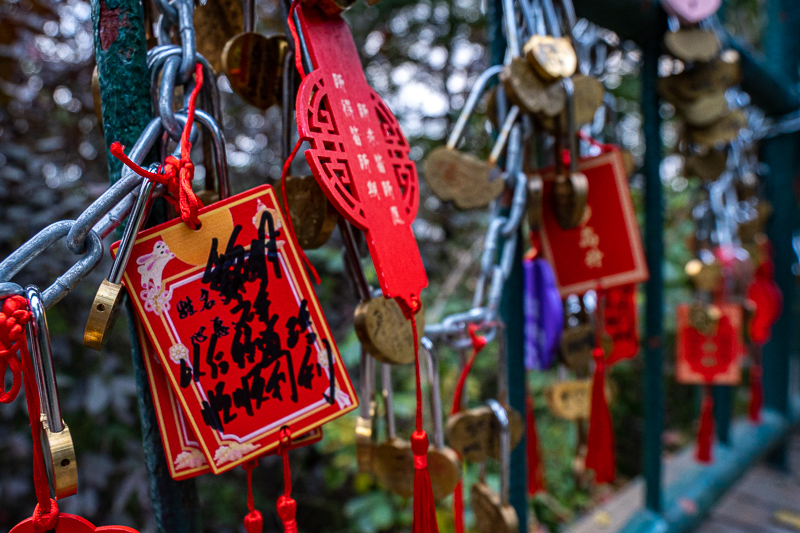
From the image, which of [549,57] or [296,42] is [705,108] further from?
[296,42]

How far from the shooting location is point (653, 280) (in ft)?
2.84

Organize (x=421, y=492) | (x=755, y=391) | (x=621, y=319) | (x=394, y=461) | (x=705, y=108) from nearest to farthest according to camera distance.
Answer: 1. (x=421, y=492)
2. (x=394, y=461)
3. (x=621, y=319)
4. (x=705, y=108)
5. (x=755, y=391)

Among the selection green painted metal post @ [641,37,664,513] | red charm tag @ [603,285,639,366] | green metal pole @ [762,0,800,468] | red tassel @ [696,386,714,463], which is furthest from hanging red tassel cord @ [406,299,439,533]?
green metal pole @ [762,0,800,468]

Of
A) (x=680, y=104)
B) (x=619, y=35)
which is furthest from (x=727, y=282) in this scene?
(x=619, y=35)

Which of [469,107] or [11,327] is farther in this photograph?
[469,107]

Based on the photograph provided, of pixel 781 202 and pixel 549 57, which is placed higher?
pixel 549 57

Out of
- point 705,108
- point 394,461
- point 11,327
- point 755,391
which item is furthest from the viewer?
point 755,391

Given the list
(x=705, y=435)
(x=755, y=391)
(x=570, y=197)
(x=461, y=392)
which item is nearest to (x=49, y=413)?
(x=461, y=392)

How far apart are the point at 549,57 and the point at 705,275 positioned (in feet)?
1.93

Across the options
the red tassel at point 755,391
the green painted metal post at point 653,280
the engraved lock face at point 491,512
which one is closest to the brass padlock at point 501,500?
the engraved lock face at point 491,512

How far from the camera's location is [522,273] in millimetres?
585

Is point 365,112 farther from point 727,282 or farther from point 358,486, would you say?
point 358,486

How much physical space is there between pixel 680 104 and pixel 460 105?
1018 mm

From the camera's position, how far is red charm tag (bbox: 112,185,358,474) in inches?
11.6
